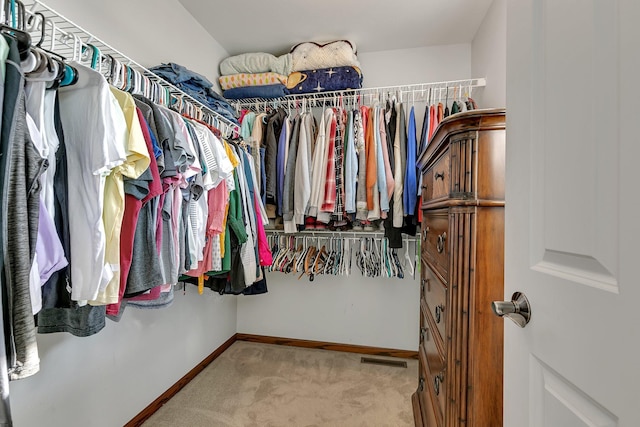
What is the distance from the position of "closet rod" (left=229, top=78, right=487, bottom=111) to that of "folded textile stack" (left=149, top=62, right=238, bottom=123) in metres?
0.53

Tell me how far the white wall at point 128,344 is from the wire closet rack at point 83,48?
13 cm

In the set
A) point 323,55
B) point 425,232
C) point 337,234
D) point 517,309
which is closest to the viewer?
point 517,309

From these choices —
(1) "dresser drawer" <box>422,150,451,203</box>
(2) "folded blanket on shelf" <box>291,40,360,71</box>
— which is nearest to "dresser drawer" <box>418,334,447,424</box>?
(1) "dresser drawer" <box>422,150,451,203</box>

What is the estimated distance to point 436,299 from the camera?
1083 millimetres

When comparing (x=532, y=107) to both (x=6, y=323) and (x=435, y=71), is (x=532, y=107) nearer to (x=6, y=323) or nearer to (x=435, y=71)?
(x=6, y=323)

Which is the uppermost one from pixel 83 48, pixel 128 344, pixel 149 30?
pixel 149 30

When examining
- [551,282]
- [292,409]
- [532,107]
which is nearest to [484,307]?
[551,282]

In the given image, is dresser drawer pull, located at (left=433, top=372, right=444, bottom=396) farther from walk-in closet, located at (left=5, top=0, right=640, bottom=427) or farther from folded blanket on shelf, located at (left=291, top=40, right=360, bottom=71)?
folded blanket on shelf, located at (left=291, top=40, right=360, bottom=71)

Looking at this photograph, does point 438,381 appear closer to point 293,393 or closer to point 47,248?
point 293,393

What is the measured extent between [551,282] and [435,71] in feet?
7.17

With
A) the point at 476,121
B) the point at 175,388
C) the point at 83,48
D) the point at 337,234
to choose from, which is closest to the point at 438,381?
the point at 476,121

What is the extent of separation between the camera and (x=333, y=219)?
2033mm

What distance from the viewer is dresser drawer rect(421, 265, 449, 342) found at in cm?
95

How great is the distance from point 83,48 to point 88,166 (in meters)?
0.59
